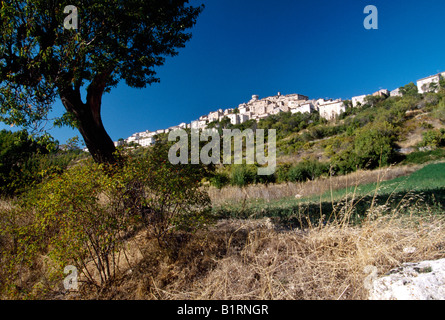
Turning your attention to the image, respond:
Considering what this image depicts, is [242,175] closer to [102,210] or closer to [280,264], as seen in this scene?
[280,264]

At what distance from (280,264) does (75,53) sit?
468 cm

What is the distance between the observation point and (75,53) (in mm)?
3939

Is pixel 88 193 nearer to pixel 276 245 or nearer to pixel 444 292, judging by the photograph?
pixel 276 245

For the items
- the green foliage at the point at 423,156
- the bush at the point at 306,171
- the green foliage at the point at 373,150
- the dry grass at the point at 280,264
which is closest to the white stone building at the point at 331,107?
the green foliage at the point at 373,150

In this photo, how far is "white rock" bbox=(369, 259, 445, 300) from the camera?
5.59 ft

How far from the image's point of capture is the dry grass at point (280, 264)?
2.20m

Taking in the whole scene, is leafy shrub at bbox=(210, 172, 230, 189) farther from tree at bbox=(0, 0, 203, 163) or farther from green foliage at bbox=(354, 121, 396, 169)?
green foliage at bbox=(354, 121, 396, 169)

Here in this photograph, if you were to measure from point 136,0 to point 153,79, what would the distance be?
190 cm

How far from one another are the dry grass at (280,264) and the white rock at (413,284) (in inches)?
5.3

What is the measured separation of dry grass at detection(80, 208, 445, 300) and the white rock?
0.14 metres

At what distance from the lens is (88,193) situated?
254 centimetres

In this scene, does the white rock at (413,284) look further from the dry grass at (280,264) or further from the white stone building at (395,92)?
the white stone building at (395,92)

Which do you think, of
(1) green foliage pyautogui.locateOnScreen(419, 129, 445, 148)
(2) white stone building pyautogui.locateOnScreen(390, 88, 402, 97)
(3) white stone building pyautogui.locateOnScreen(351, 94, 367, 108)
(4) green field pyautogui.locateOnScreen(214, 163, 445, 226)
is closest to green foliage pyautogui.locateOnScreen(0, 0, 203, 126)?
(4) green field pyautogui.locateOnScreen(214, 163, 445, 226)
